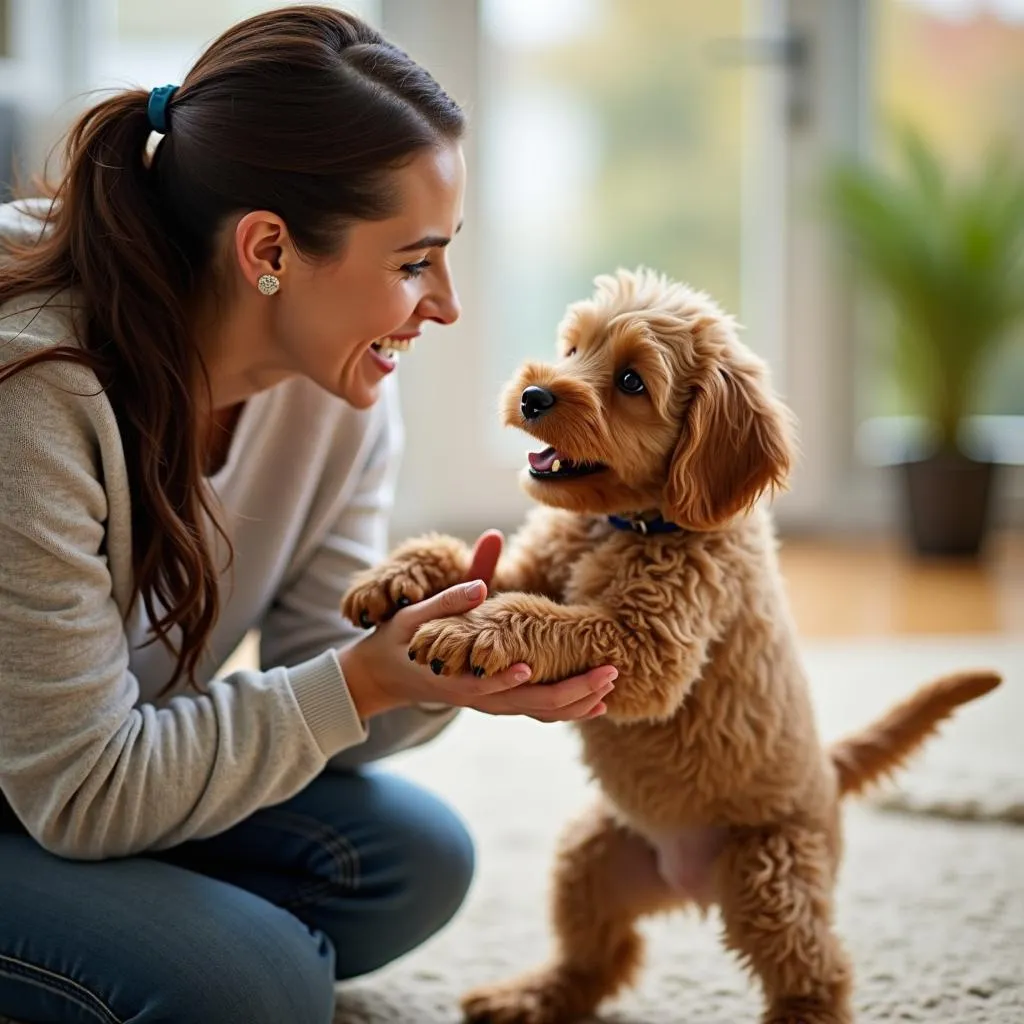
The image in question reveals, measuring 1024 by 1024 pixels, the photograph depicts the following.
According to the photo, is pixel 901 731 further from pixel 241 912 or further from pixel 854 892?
pixel 241 912

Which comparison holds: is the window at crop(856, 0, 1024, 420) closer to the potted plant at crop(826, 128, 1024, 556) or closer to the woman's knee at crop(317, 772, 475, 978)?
the potted plant at crop(826, 128, 1024, 556)

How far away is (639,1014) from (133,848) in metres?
0.61

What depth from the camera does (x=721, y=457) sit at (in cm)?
129

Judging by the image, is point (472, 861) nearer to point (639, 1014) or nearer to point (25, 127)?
point (639, 1014)

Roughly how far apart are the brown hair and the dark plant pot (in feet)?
8.82

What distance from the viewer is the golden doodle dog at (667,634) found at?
1263 mm

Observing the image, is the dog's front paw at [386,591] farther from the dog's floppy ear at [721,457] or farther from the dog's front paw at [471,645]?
the dog's floppy ear at [721,457]

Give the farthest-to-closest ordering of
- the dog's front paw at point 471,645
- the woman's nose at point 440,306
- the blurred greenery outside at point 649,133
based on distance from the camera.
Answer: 1. the blurred greenery outside at point 649,133
2. the woman's nose at point 440,306
3. the dog's front paw at point 471,645

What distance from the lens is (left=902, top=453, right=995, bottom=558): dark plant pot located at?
12.2ft

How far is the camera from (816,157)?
3967mm

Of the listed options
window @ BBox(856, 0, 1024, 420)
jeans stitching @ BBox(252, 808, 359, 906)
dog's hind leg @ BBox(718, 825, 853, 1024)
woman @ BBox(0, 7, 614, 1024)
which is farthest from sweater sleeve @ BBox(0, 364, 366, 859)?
window @ BBox(856, 0, 1024, 420)

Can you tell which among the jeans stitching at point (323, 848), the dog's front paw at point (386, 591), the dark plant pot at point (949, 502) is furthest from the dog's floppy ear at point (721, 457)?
the dark plant pot at point (949, 502)

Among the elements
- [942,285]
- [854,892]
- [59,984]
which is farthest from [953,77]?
[59,984]

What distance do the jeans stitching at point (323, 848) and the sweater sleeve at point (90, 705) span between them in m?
0.22
